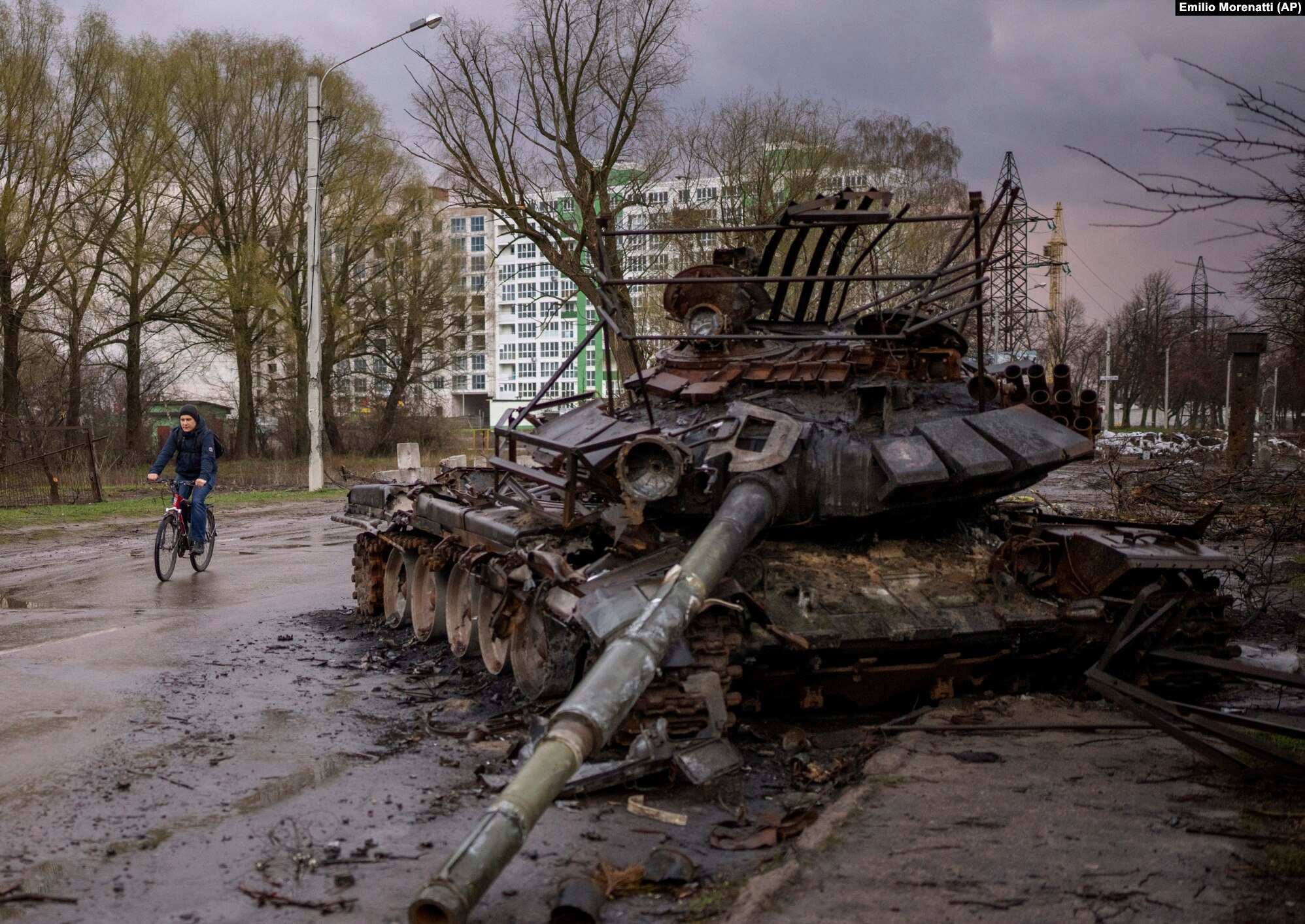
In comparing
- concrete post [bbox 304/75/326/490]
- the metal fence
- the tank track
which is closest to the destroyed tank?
the tank track

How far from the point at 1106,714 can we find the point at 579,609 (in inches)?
115

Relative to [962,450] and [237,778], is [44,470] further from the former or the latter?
[962,450]

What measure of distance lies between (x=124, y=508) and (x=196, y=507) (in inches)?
369

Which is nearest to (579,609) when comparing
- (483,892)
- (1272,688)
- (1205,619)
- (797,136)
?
(483,892)

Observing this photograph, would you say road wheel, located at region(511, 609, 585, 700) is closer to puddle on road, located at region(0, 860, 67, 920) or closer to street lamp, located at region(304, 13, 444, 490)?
puddle on road, located at region(0, 860, 67, 920)

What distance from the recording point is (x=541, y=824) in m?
5.07

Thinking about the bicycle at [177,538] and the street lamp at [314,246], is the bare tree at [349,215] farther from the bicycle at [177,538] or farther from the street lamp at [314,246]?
the bicycle at [177,538]

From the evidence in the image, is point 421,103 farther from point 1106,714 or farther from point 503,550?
point 1106,714

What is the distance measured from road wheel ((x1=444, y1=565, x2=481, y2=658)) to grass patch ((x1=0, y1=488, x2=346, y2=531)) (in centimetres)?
1154

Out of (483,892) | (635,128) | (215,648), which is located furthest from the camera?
(635,128)

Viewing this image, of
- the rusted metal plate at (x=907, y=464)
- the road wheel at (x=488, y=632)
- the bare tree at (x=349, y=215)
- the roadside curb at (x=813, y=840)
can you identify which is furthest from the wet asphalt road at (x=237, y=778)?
the bare tree at (x=349, y=215)

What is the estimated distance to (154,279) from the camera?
31109 mm

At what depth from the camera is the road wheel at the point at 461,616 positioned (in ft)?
28.5

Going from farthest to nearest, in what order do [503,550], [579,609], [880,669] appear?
[503,550] < [880,669] < [579,609]
